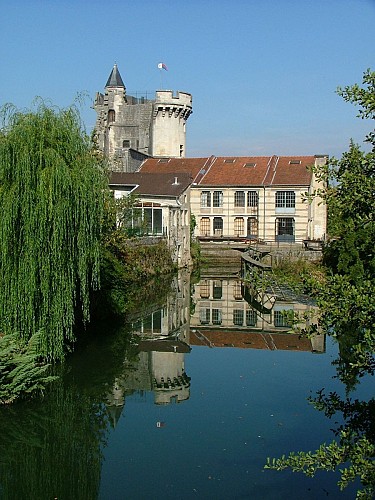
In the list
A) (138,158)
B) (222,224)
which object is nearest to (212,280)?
(222,224)

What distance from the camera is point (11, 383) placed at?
1130cm

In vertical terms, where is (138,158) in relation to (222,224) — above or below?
above

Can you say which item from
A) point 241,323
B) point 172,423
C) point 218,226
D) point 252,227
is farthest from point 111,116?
point 172,423

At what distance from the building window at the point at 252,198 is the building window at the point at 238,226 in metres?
1.34

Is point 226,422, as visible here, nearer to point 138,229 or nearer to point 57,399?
point 57,399

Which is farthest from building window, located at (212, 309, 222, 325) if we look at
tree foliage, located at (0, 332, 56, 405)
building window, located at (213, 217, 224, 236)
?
building window, located at (213, 217, 224, 236)

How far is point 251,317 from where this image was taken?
74.9ft

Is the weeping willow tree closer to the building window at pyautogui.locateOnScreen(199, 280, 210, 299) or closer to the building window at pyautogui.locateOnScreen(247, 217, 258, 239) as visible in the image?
the building window at pyautogui.locateOnScreen(199, 280, 210, 299)

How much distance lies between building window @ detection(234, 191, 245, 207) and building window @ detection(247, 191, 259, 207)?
384mm

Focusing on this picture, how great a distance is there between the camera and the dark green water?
8.95m

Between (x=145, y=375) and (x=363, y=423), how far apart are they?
30.2 feet

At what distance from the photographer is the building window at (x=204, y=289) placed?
28.5 meters

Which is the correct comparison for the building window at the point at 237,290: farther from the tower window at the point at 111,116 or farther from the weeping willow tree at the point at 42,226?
the tower window at the point at 111,116

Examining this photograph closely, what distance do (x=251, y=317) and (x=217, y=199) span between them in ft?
70.5
